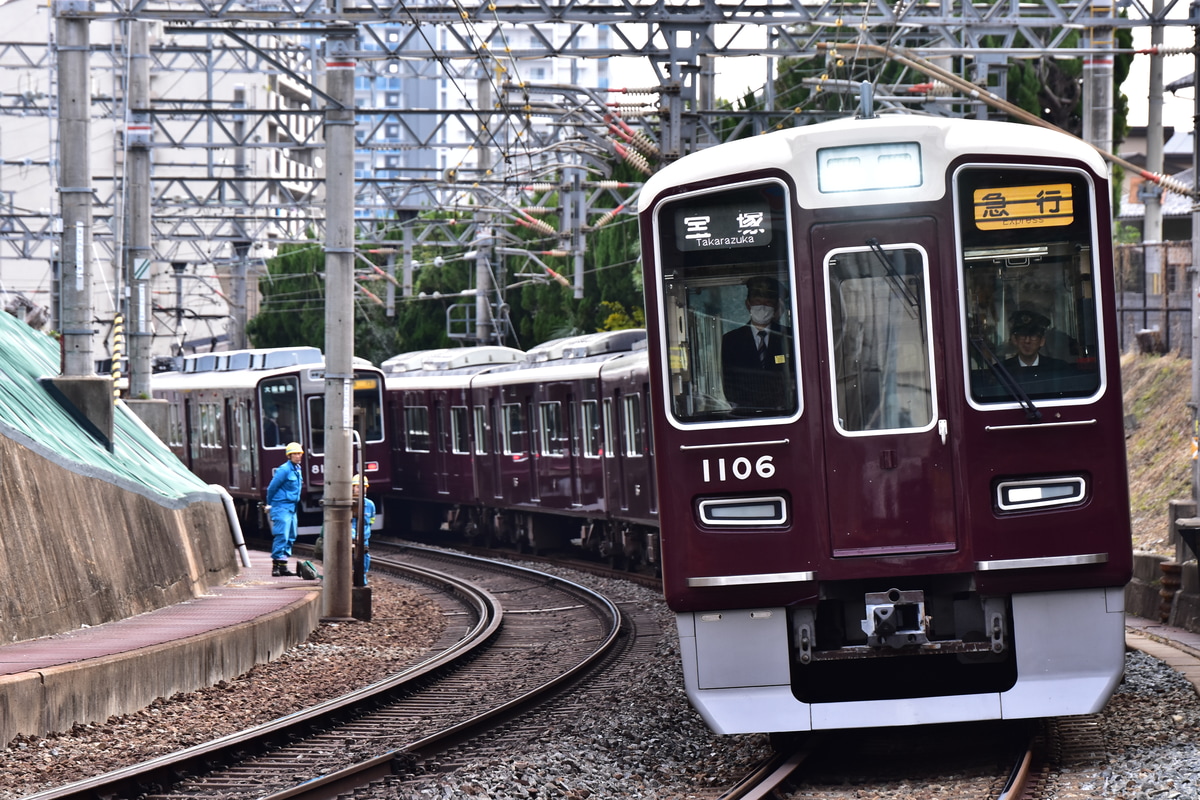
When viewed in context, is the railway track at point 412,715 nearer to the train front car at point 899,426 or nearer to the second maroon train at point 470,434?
the train front car at point 899,426

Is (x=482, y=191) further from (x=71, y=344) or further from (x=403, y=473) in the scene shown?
(x=71, y=344)

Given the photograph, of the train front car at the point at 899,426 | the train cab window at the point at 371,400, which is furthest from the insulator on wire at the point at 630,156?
the train front car at the point at 899,426

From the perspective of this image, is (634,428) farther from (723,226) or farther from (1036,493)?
(1036,493)

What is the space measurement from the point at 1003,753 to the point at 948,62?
939 inches

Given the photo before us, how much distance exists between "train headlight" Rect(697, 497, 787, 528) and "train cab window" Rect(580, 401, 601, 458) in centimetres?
1337

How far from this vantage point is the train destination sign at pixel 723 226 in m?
8.15

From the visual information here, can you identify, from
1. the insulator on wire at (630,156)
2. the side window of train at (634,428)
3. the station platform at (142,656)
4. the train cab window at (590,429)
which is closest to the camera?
the station platform at (142,656)

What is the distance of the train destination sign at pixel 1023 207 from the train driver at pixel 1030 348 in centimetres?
41

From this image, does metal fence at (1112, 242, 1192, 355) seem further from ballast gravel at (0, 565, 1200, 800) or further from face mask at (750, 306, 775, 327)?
face mask at (750, 306, 775, 327)

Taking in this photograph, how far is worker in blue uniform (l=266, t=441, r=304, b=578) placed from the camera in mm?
17391

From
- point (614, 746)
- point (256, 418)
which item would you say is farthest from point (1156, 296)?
point (614, 746)

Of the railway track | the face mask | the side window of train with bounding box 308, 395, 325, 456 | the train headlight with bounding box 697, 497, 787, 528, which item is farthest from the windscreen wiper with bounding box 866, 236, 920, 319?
the side window of train with bounding box 308, 395, 325, 456

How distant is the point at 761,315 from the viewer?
320 inches

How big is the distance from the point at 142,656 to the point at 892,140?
222 inches
